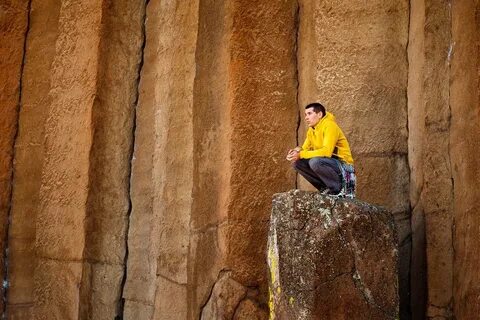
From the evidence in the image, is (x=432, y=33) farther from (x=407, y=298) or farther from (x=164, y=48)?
(x=164, y=48)

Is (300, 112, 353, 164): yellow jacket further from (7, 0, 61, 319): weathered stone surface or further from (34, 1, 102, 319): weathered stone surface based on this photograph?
(7, 0, 61, 319): weathered stone surface

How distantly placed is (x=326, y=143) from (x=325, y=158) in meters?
0.10

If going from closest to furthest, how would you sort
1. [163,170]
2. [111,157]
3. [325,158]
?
[325,158] < [163,170] < [111,157]

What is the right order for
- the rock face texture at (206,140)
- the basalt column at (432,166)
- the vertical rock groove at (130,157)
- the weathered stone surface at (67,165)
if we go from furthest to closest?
1. the vertical rock groove at (130,157)
2. the weathered stone surface at (67,165)
3. the rock face texture at (206,140)
4. the basalt column at (432,166)

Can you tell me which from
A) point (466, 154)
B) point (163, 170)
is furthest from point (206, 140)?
point (466, 154)

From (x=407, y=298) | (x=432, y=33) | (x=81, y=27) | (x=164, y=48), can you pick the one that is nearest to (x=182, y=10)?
(x=164, y=48)

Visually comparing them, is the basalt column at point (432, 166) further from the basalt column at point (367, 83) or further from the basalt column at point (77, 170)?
the basalt column at point (77, 170)

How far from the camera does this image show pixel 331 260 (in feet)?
14.5

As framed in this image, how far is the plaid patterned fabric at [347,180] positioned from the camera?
4.78m

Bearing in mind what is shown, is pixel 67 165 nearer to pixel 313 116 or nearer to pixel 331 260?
pixel 313 116

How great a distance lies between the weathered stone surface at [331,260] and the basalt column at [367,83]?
97 centimetres

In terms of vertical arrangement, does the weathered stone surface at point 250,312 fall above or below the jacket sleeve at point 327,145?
below

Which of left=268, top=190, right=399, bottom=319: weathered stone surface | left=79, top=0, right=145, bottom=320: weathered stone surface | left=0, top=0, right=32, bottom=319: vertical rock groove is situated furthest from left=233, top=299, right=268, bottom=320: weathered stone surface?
left=0, top=0, right=32, bottom=319: vertical rock groove

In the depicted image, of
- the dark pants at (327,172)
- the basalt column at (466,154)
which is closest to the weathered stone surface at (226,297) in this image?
the dark pants at (327,172)
